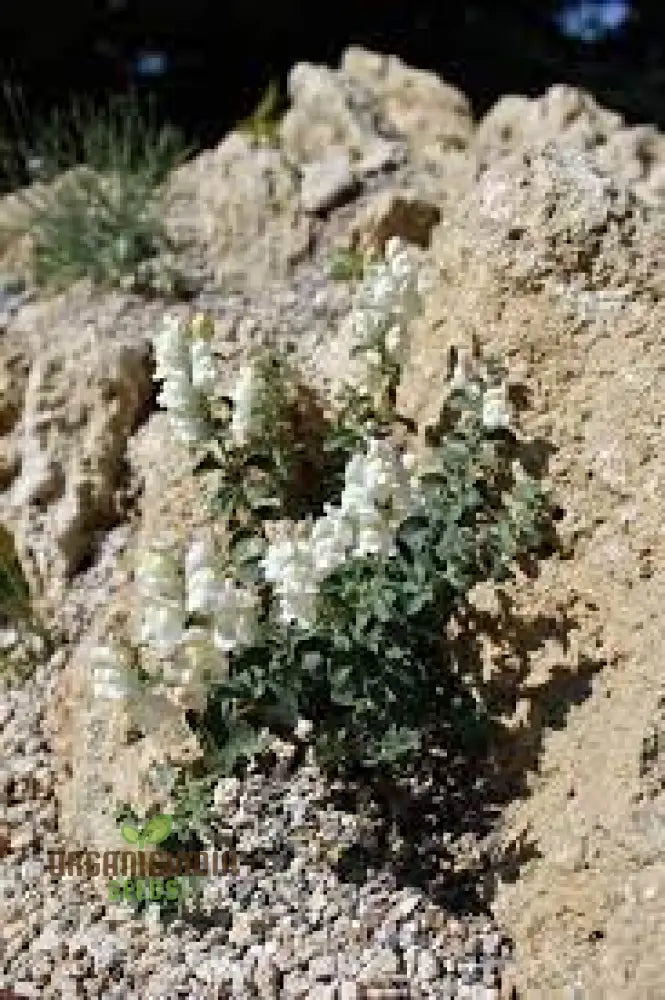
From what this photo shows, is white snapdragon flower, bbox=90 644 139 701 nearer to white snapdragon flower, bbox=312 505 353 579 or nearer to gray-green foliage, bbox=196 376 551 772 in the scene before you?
gray-green foliage, bbox=196 376 551 772

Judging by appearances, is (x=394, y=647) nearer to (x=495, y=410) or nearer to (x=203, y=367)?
(x=495, y=410)

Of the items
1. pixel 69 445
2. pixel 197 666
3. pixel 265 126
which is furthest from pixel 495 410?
pixel 265 126

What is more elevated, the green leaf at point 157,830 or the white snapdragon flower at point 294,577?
the white snapdragon flower at point 294,577

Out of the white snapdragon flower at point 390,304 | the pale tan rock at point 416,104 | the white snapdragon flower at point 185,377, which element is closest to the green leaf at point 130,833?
the white snapdragon flower at point 185,377

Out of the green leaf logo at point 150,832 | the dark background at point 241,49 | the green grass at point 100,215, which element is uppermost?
the dark background at point 241,49

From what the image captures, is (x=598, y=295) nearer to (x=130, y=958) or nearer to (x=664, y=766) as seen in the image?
(x=664, y=766)

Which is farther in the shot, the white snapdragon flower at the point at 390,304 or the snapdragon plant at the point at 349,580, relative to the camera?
the white snapdragon flower at the point at 390,304

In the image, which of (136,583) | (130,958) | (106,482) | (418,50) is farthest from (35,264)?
(418,50)

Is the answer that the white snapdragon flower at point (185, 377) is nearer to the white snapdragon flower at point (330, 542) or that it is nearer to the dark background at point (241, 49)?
the white snapdragon flower at point (330, 542)
